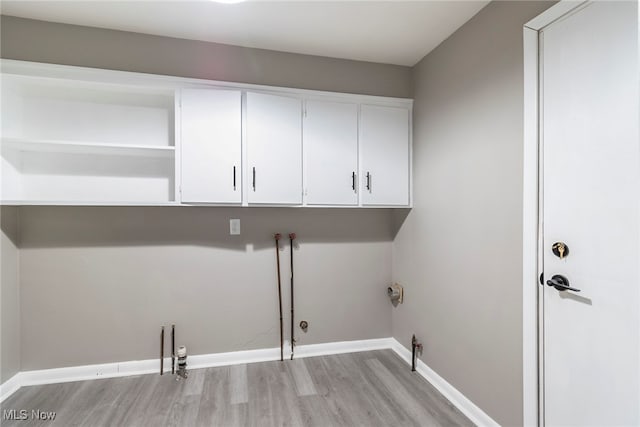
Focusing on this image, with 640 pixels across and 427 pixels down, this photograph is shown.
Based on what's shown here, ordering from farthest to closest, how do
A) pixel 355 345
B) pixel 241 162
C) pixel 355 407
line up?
1. pixel 355 345
2. pixel 241 162
3. pixel 355 407

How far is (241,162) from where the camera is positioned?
7.53 ft

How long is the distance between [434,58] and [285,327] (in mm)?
2568

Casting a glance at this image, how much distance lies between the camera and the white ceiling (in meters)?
1.92

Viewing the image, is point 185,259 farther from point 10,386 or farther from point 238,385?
point 10,386

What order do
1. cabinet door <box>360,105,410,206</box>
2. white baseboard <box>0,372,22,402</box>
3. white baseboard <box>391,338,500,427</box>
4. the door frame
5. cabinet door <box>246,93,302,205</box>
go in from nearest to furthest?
the door frame
white baseboard <box>391,338,500,427</box>
white baseboard <box>0,372,22,402</box>
cabinet door <box>246,93,302,205</box>
cabinet door <box>360,105,410,206</box>

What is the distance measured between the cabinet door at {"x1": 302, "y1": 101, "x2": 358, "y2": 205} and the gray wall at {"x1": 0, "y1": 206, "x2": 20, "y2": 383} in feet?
6.92

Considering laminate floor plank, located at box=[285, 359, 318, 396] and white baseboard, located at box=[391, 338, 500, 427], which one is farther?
laminate floor plank, located at box=[285, 359, 318, 396]

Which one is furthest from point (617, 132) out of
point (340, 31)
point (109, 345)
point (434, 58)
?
point (109, 345)

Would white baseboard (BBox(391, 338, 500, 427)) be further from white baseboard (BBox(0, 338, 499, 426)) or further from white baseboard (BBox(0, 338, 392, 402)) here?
white baseboard (BBox(0, 338, 392, 402))

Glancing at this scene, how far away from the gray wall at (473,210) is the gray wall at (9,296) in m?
3.02

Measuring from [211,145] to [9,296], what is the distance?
1757 mm

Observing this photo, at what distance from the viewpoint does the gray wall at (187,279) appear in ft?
7.43

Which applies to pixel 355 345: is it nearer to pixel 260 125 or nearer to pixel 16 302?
pixel 260 125

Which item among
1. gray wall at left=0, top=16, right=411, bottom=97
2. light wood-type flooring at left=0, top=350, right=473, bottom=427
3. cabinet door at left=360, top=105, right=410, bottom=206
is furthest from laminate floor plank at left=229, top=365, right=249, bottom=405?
gray wall at left=0, top=16, right=411, bottom=97
